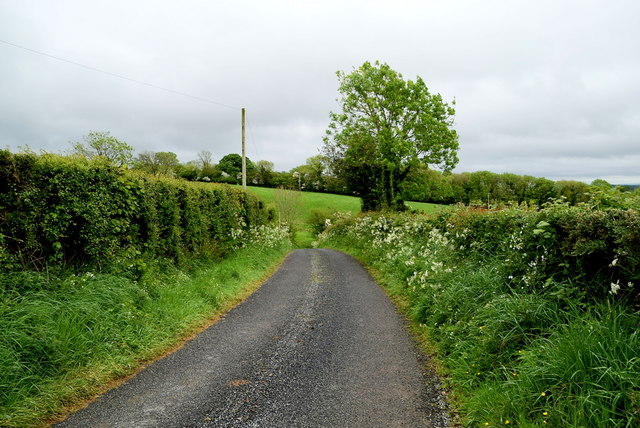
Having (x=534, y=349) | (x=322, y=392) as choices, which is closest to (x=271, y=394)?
(x=322, y=392)

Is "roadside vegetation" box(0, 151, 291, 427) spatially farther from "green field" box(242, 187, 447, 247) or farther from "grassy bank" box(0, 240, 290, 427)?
"green field" box(242, 187, 447, 247)

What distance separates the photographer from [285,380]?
179 inches

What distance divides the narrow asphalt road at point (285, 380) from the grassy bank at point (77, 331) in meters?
0.33

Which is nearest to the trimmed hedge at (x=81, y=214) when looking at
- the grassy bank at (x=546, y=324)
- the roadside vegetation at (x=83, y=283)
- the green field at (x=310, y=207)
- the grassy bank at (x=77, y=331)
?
the roadside vegetation at (x=83, y=283)

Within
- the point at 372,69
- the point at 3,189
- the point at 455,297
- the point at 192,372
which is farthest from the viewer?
the point at 372,69

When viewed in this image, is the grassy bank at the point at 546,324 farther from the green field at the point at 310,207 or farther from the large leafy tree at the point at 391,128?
the green field at the point at 310,207

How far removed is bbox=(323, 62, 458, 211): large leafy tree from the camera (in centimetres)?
2827

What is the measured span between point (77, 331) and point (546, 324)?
241 inches

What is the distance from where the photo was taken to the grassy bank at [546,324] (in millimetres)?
3100

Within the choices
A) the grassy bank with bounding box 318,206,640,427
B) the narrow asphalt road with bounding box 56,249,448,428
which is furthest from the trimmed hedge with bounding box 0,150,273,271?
the grassy bank with bounding box 318,206,640,427

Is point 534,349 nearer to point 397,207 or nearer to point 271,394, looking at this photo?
point 271,394

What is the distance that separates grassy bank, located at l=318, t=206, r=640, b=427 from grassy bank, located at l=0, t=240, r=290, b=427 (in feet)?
14.4

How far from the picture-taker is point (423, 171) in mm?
33188

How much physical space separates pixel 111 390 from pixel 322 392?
2.63 metres
